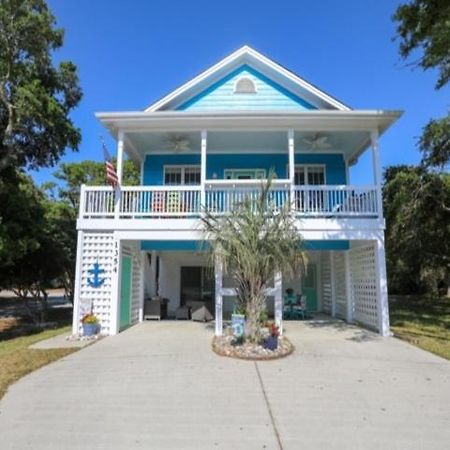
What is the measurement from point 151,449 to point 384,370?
4725 mm

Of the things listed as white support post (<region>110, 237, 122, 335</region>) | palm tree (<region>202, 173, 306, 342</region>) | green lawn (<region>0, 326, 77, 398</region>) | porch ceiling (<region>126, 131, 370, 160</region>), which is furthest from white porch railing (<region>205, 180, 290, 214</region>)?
green lawn (<region>0, 326, 77, 398</region>)

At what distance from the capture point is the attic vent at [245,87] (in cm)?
1410

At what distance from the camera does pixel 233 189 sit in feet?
37.8

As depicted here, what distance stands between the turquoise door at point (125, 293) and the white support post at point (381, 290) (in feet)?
23.5

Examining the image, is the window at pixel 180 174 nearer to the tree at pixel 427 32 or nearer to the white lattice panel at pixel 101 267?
the white lattice panel at pixel 101 267

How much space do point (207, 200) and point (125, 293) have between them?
3711 millimetres

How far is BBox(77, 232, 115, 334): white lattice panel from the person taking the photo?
11.2m

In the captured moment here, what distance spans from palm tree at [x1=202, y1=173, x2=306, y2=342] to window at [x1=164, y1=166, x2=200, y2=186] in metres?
5.74

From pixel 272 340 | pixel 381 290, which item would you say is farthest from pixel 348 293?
pixel 272 340

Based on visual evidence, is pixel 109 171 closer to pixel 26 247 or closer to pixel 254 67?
pixel 26 247

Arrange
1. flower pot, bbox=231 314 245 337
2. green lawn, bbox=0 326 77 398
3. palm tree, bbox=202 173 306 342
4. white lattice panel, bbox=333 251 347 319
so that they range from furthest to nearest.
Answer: white lattice panel, bbox=333 251 347 319 → flower pot, bbox=231 314 245 337 → palm tree, bbox=202 173 306 342 → green lawn, bbox=0 326 77 398

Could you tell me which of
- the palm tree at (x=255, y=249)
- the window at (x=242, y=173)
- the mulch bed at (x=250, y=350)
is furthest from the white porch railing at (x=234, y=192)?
the mulch bed at (x=250, y=350)

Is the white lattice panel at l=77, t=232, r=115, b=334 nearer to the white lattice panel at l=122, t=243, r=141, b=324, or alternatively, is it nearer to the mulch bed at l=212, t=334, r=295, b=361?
the white lattice panel at l=122, t=243, r=141, b=324

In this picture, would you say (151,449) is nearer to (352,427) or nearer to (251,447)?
(251,447)
